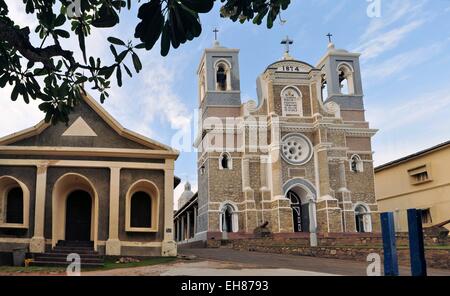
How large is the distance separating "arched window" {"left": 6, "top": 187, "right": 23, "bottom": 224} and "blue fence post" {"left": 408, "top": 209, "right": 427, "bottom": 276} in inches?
358

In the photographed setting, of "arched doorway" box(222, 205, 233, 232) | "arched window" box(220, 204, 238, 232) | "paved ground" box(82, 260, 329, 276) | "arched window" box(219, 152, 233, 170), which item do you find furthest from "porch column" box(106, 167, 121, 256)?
"arched window" box(219, 152, 233, 170)

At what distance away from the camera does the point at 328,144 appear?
2297cm

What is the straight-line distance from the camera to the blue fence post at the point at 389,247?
3.63 m

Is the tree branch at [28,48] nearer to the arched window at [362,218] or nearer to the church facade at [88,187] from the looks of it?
the church facade at [88,187]

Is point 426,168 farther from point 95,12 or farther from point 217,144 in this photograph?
point 217,144

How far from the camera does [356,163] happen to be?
78.7ft

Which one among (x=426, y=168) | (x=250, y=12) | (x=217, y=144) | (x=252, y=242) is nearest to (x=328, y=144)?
(x=217, y=144)

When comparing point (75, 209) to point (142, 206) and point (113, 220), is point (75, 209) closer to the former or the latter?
point (113, 220)

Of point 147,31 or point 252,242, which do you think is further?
point 252,242

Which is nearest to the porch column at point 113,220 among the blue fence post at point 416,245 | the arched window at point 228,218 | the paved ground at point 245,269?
the paved ground at point 245,269

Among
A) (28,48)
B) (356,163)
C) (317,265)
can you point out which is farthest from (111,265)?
(356,163)

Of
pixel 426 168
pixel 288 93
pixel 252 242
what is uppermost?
pixel 288 93
